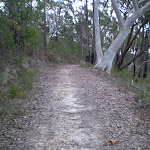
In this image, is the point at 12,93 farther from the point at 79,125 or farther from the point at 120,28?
the point at 120,28

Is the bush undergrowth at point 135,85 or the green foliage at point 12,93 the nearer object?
the green foliage at point 12,93

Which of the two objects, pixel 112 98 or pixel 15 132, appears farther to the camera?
pixel 112 98

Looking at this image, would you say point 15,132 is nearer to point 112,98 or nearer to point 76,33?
point 112,98

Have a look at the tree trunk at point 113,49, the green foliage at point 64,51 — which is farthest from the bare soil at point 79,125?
the green foliage at point 64,51

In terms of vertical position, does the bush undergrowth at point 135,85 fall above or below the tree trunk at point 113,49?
below

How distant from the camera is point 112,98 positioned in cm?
688

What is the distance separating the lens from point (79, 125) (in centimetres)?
459

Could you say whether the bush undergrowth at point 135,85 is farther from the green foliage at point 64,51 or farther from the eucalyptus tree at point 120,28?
the green foliage at point 64,51

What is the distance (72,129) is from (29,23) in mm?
8635

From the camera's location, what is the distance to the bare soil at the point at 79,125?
→ 3.72 metres

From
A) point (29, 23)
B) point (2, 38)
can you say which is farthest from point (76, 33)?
point (2, 38)

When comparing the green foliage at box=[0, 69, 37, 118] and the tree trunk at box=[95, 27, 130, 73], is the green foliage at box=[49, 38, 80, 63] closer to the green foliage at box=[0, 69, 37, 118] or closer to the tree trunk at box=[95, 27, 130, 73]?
the tree trunk at box=[95, 27, 130, 73]

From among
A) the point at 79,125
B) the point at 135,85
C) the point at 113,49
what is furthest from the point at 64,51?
the point at 79,125

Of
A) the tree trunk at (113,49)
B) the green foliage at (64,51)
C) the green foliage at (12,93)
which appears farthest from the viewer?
the green foliage at (64,51)
